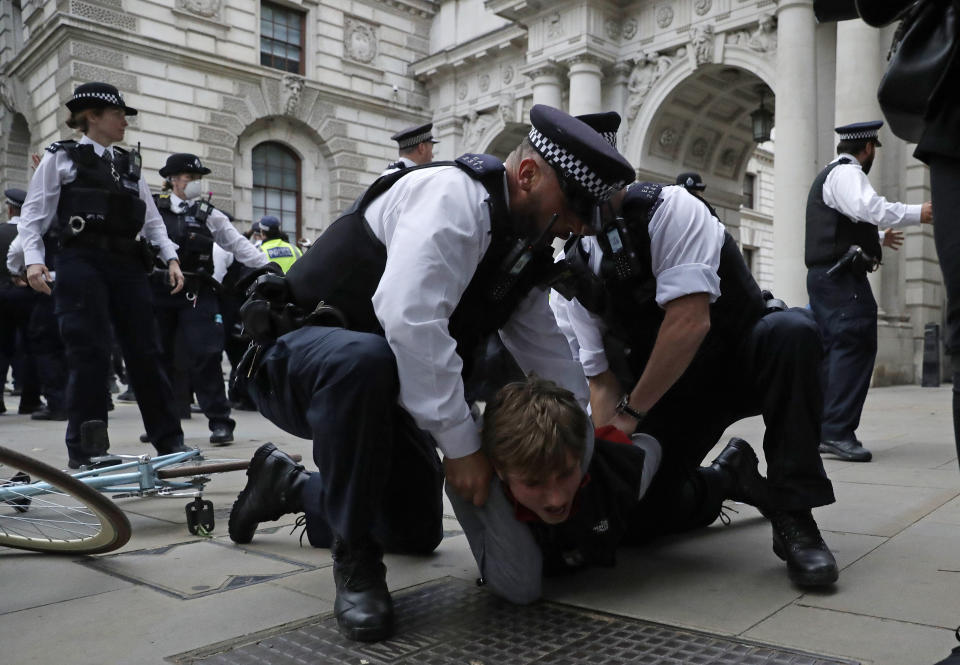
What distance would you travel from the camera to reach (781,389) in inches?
86.2

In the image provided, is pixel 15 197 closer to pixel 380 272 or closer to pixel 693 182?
pixel 693 182

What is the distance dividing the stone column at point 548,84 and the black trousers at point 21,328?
10.5 meters

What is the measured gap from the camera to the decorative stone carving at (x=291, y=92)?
1764 cm

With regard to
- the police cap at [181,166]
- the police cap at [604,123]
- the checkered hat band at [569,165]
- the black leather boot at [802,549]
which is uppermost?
the police cap at [181,166]

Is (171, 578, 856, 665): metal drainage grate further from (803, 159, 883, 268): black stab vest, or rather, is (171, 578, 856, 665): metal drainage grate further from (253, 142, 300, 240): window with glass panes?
(253, 142, 300, 240): window with glass panes

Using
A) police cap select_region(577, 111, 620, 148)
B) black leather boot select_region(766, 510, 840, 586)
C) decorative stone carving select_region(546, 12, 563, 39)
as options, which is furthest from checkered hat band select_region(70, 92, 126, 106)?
decorative stone carving select_region(546, 12, 563, 39)

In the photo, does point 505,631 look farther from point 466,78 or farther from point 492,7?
point 466,78

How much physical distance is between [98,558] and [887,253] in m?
11.5

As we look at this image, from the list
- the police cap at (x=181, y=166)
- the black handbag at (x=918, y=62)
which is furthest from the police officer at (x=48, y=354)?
the black handbag at (x=918, y=62)

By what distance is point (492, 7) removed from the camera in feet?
53.1

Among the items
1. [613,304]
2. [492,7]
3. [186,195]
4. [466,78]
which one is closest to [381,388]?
[613,304]

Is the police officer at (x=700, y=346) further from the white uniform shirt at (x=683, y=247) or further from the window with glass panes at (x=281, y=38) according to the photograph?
the window with glass panes at (x=281, y=38)

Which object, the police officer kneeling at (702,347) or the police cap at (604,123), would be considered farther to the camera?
the police cap at (604,123)

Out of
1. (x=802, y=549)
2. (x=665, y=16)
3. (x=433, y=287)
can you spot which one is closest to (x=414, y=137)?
(x=433, y=287)
